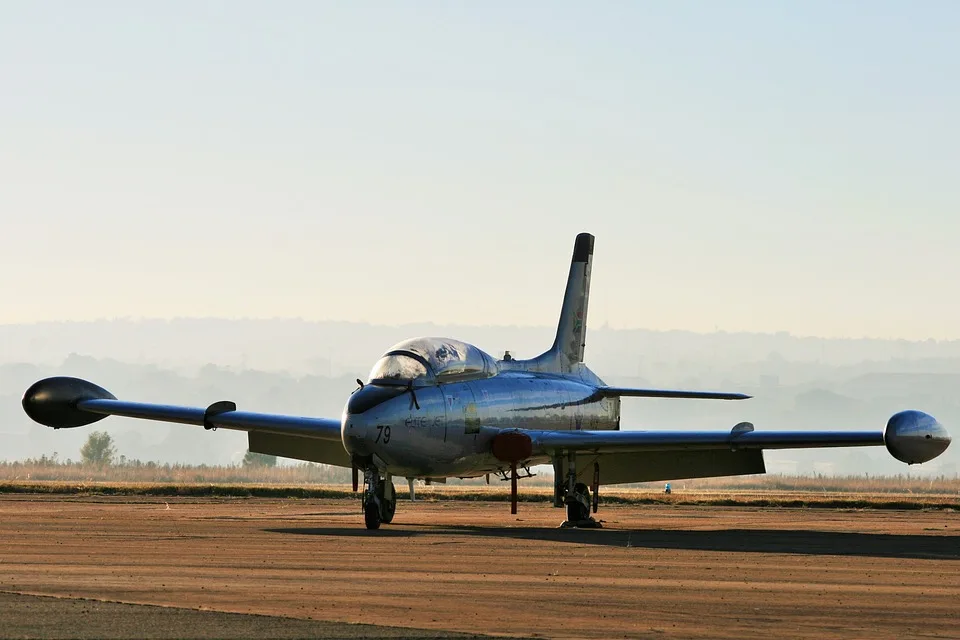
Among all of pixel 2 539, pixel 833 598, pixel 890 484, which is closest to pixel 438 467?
pixel 2 539

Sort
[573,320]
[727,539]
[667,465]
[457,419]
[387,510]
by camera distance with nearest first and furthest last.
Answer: [727,539] < [387,510] < [457,419] < [667,465] < [573,320]

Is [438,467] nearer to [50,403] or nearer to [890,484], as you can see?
[50,403]

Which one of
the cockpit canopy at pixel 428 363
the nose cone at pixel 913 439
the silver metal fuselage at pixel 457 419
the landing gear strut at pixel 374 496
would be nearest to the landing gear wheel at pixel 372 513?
the landing gear strut at pixel 374 496

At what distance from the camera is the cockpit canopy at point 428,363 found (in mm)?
28516

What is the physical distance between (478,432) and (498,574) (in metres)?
12.8

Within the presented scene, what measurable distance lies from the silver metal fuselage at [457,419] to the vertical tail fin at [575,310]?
271cm

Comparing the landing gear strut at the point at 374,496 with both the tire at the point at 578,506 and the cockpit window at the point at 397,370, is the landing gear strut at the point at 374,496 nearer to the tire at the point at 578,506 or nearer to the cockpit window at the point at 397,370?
the cockpit window at the point at 397,370

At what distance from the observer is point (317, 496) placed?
1903 inches

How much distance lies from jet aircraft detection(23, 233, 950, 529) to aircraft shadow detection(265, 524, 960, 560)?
4.44 feet

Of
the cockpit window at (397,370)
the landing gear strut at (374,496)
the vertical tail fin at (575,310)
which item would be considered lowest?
the landing gear strut at (374,496)

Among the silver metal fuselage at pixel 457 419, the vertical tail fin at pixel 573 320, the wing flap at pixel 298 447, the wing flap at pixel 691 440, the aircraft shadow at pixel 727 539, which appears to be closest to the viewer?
the aircraft shadow at pixel 727 539

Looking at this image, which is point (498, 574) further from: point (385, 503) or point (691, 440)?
point (691, 440)

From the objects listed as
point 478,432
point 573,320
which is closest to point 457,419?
point 478,432

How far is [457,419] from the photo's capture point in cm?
2958
